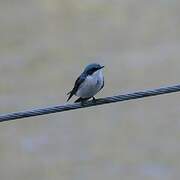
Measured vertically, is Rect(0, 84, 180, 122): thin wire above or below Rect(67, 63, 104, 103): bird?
below

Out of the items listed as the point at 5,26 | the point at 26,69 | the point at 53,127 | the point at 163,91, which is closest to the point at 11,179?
the point at 53,127

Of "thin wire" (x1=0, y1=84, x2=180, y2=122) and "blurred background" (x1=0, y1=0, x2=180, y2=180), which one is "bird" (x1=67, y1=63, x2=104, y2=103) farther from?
"blurred background" (x1=0, y1=0, x2=180, y2=180)

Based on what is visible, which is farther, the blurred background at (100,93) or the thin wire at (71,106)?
the blurred background at (100,93)

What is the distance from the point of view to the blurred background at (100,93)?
7.53 meters

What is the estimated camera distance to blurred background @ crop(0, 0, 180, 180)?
7527mm

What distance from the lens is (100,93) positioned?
314 inches

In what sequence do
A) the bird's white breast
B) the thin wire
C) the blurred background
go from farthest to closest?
the blurred background, the bird's white breast, the thin wire

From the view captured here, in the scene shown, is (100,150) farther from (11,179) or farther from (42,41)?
(42,41)

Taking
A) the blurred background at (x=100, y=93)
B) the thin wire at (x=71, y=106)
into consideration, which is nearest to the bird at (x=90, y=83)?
the thin wire at (x=71, y=106)

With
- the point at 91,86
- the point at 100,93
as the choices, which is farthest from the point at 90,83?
the point at 100,93

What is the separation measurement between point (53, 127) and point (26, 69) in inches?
37.6

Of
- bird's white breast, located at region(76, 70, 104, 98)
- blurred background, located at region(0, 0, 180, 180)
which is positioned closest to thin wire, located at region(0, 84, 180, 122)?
bird's white breast, located at region(76, 70, 104, 98)

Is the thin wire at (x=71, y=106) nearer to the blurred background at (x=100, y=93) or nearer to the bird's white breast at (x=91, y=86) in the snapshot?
the bird's white breast at (x=91, y=86)

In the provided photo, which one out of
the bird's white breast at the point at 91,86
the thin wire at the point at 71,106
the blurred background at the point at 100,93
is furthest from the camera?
the blurred background at the point at 100,93
